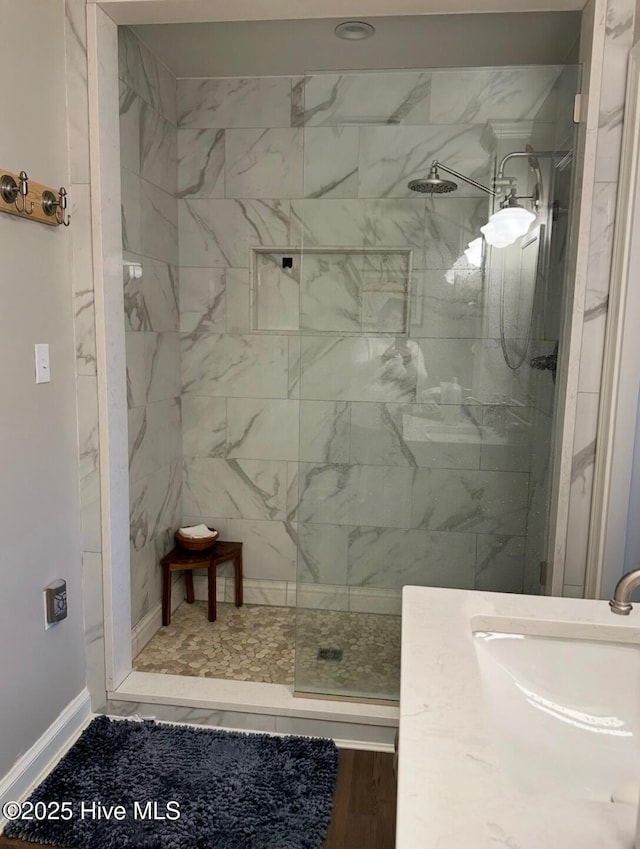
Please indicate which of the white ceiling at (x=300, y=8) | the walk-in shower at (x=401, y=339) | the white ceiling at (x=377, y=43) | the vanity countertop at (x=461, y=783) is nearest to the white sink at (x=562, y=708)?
the vanity countertop at (x=461, y=783)

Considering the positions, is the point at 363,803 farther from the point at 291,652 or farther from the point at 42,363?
the point at 42,363

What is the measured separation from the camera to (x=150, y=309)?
2.89 m

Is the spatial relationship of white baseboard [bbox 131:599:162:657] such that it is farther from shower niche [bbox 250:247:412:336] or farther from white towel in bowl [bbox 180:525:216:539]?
shower niche [bbox 250:247:412:336]

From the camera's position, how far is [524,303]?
2252 millimetres

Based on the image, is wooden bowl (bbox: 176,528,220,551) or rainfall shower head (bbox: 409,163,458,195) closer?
rainfall shower head (bbox: 409,163,458,195)

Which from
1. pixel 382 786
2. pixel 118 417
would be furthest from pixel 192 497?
pixel 382 786

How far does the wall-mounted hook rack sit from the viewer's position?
1.79m

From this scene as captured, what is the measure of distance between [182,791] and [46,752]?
465 mm

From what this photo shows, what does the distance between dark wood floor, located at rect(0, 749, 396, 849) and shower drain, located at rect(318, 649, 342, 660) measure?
1.08 feet

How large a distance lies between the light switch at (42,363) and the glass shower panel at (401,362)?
0.87 m

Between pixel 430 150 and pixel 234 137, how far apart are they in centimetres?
129

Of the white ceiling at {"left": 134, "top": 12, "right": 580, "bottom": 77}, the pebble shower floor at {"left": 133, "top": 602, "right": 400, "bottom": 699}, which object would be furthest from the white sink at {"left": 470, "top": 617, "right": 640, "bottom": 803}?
the white ceiling at {"left": 134, "top": 12, "right": 580, "bottom": 77}

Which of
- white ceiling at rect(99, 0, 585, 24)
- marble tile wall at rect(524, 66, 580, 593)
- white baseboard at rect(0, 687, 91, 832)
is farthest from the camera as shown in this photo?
marble tile wall at rect(524, 66, 580, 593)

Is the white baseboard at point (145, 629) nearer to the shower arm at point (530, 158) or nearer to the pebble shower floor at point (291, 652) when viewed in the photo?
the pebble shower floor at point (291, 652)
